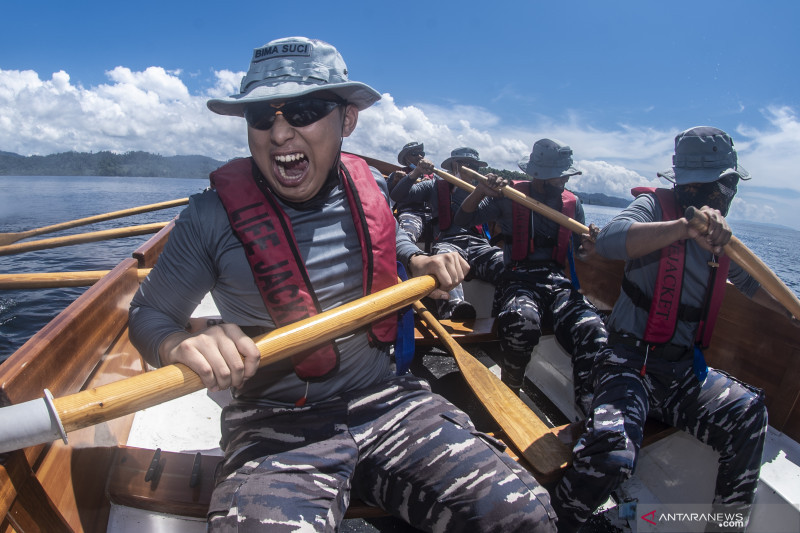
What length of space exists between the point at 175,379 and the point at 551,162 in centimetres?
401

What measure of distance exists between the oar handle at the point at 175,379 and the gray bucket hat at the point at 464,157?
5464 mm

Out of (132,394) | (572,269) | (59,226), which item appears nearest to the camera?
(132,394)

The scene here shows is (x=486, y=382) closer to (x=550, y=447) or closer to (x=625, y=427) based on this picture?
(x=550, y=447)

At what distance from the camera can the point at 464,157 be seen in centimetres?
660

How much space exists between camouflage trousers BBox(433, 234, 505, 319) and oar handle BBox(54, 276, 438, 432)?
8.09 feet

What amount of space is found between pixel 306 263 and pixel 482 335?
228cm

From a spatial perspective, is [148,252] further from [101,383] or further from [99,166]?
[99,166]

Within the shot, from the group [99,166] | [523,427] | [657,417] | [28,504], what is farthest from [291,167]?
[99,166]

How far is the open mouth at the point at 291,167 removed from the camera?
5.27ft

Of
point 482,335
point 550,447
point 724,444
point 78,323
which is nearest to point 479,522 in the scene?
point 550,447

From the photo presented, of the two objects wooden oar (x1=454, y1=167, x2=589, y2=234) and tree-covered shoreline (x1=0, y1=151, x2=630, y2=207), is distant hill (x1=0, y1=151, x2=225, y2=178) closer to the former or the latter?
tree-covered shoreline (x1=0, y1=151, x2=630, y2=207)

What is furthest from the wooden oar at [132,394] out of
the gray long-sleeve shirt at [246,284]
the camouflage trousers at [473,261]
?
the camouflage trousers at [473,261]

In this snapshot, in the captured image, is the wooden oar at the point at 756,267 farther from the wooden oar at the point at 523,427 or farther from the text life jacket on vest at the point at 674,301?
the wooden oar at the point at 523,427

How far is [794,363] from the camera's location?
241 centimetres
